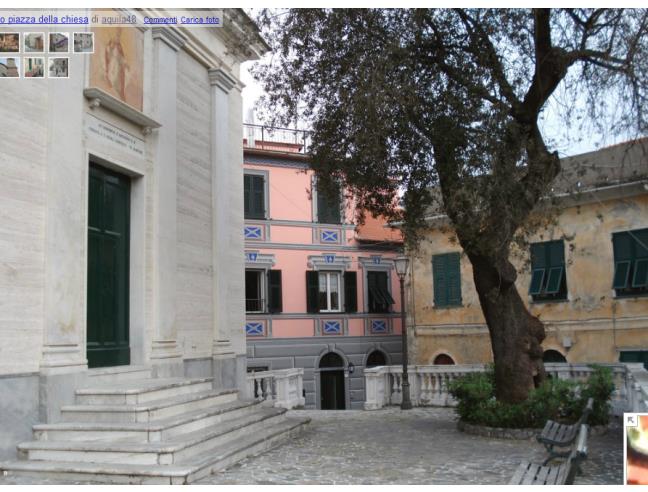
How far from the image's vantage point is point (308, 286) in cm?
2731

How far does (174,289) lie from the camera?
12297mm

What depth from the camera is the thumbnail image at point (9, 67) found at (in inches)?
345

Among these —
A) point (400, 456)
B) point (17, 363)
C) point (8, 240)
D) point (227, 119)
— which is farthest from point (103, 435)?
point (227, 119)

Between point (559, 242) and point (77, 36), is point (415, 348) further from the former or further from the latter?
point (77, 36)

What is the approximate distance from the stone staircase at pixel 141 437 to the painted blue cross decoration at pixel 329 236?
57.5 ft

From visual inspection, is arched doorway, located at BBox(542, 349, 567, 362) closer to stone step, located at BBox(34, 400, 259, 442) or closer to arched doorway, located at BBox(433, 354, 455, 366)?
arched doorway, located at BBox(433, 354, 455, 366)

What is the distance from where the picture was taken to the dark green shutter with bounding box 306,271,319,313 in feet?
89.6

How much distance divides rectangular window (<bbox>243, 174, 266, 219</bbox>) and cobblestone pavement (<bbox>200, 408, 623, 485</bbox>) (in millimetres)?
14003

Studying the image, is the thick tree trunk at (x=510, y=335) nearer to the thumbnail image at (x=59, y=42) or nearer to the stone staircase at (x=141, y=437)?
the stone staircase at (x=141, y=437)

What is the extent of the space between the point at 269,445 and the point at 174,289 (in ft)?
11.2

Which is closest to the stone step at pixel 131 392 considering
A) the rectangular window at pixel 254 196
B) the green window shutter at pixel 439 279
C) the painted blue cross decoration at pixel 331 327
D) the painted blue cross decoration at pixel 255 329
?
the green window shutter at pixel 439 279

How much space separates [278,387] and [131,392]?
26.9ft

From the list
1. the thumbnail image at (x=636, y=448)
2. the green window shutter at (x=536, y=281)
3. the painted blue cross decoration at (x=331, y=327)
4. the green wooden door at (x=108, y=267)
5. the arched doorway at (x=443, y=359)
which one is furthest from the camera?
the painted blue cross decoration at (x=331, y=327)

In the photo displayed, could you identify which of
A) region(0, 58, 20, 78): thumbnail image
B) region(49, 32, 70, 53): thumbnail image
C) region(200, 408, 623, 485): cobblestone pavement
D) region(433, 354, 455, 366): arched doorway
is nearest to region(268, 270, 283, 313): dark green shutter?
region(433, 354, 455, 366): arched doorway
